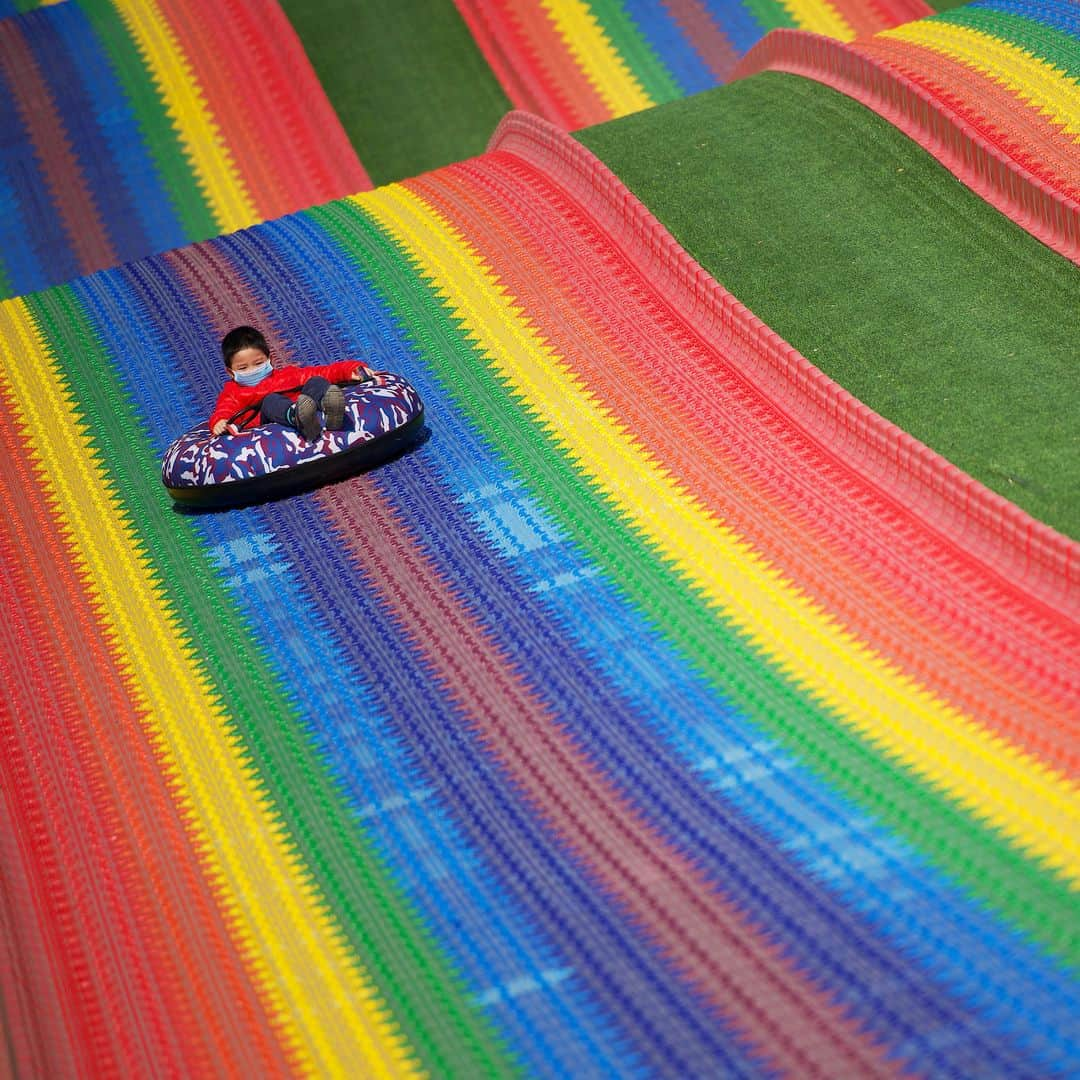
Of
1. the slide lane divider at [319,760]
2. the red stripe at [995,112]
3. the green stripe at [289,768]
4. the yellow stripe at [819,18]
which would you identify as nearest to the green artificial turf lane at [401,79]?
the yellow stripe at [819,18]

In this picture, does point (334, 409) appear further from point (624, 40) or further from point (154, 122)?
point (624, 40)

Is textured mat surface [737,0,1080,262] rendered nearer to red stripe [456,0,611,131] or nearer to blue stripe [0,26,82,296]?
red stripe [456,0,611,131]

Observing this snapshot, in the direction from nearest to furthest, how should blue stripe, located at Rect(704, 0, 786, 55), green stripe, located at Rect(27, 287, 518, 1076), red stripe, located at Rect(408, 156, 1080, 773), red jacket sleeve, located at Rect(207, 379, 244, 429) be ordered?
green stripe, located at Rect(27, 287, 518, 1076) < red stripe, located at Rect(408, 156, 1080, 773) < red jacket sleeve, located at Rect(207, 379, 244, 429) < blue stripe, located at Rect(704, 0, 786, 55)

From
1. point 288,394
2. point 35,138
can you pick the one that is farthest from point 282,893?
point 35,138

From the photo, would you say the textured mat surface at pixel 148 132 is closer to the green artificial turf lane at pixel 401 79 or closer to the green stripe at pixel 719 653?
the green artificial turf lane at pixel 401 79

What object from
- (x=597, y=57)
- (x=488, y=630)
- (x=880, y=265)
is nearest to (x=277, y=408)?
(x=488, y=630)

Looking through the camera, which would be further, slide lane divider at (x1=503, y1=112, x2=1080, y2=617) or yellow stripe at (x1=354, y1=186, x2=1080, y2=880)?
slide lane divider at (x1=503, y1=112, x2=1080, y2=617)

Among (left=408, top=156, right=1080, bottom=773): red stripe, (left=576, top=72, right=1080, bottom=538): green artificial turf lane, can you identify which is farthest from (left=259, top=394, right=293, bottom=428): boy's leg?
(left=576, top=72, right=1080, bottom=538): green artificial turf lane
